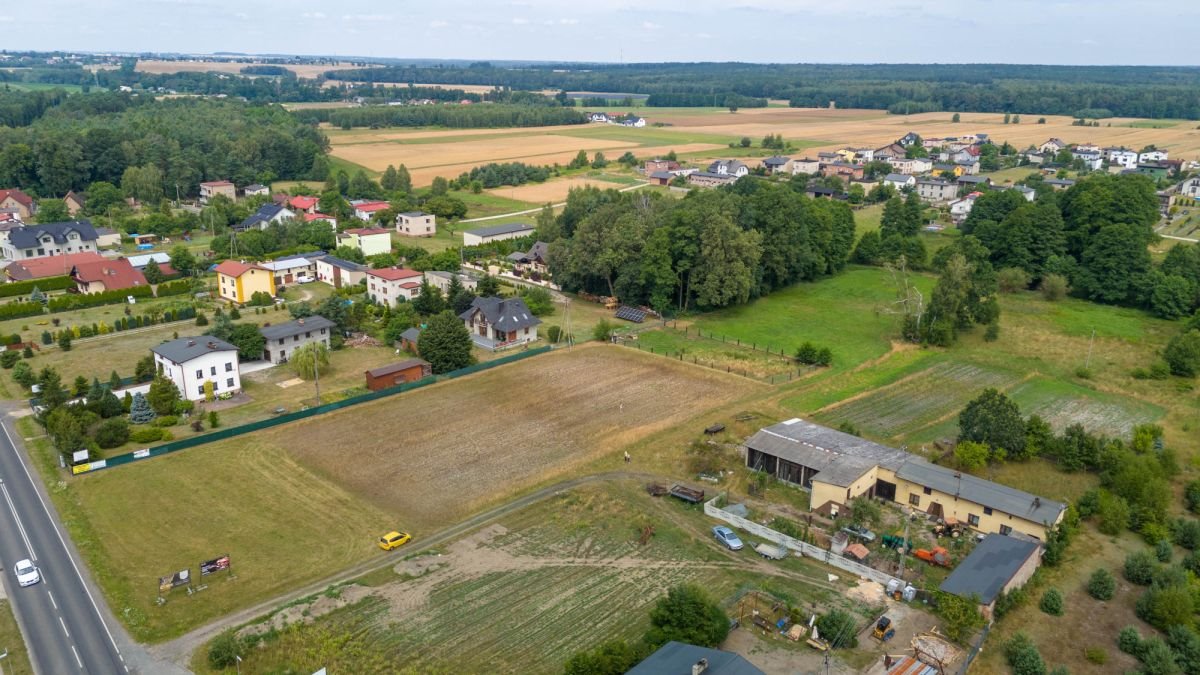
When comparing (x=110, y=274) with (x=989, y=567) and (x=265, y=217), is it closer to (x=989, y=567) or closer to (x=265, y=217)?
(x=265, y=217)

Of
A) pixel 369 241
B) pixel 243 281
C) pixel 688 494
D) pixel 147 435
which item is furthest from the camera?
pixel 369 241

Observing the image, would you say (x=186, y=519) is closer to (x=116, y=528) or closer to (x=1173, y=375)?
(x=116, y=528)

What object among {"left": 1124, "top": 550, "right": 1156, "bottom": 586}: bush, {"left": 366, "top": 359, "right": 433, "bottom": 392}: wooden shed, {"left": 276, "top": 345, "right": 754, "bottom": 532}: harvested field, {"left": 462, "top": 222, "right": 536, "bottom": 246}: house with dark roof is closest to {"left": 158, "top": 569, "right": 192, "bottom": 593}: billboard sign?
{"left": 276, "top": 345, "right": 754, "bottom": 532}: harvested field

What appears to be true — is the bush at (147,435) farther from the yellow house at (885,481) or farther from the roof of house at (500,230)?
the roof of house at (500,230)

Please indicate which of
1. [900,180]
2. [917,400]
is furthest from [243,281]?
[900,180]

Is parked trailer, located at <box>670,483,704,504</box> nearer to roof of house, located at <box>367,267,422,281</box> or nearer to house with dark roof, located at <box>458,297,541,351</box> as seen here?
house with dark roof, located at <box>458,297,541,351</box>

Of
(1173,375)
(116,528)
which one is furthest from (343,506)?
(1173,375)
